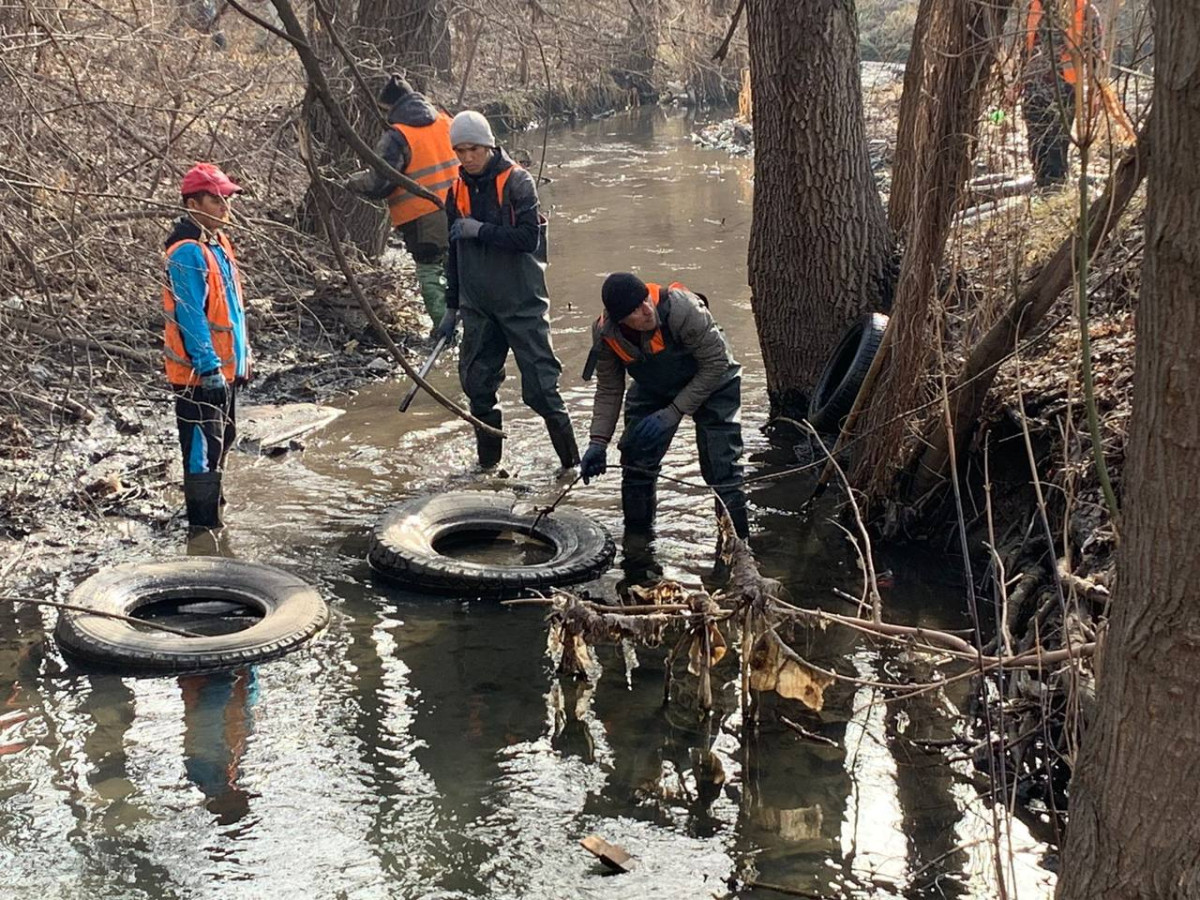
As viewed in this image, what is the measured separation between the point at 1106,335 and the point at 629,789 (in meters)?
3.96

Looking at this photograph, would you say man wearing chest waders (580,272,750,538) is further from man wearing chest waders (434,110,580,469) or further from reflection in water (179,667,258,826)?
reflection in water (179,667,258,826)

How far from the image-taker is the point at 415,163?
10938 mm

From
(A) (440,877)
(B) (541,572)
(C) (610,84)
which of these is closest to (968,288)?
(B) (541,572)

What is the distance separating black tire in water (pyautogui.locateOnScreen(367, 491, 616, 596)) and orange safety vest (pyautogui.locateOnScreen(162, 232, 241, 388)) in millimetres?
1323

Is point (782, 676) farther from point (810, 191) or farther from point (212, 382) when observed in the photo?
point (810, 191)

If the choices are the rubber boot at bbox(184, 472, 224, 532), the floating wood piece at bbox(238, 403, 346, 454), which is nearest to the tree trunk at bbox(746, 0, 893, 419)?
the floating wood piece at bbox(238, 403, 346, 454)

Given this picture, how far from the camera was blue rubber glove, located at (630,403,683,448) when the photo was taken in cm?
756

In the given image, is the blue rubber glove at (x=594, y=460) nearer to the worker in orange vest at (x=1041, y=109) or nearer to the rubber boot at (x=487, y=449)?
the rubber boot at (x=487, y=449)

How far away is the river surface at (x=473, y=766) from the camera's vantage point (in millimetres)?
4855

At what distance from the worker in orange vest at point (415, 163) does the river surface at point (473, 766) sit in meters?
3.77

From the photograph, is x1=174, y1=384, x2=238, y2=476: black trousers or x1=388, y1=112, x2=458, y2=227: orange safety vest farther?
x1=388, y1=112, x2=458, y2=227: orange safety vest

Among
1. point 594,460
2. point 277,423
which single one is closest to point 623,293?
point 594,460

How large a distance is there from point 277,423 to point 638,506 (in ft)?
10.6

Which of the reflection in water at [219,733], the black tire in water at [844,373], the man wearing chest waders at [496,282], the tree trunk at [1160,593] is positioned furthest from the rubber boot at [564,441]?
the tree trunk at [1160,593]
